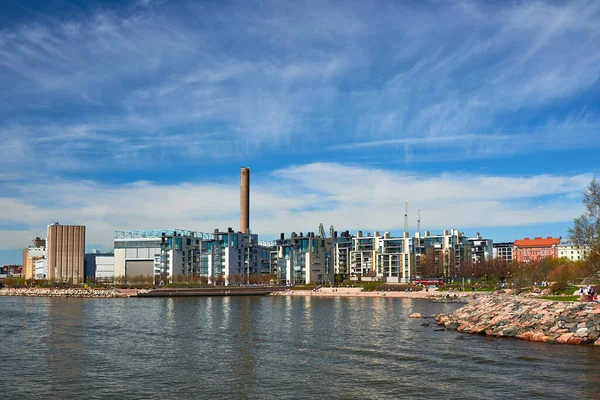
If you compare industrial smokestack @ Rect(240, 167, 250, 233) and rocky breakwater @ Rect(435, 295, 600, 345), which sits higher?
industrial smokestack @ Rect(240, 167, 250, 233)

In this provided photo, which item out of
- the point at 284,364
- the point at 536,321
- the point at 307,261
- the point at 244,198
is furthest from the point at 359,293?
the point at 284,364

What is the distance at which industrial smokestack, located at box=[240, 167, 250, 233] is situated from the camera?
635 ft

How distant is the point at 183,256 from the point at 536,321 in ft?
501

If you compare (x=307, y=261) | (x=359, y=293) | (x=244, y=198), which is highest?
(x=244, y=198)

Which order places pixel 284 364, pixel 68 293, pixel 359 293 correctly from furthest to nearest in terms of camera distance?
pixel 68 293
pixel 359 293
pixel 284 364

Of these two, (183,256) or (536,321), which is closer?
(536,321)

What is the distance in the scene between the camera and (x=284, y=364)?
131 ft

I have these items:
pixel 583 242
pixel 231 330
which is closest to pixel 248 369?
pixel 231 330

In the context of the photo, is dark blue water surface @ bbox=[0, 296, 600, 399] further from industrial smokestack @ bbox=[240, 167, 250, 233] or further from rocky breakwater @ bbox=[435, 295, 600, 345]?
industrial smokestack @ bbox=[240, 167, 250, 233]

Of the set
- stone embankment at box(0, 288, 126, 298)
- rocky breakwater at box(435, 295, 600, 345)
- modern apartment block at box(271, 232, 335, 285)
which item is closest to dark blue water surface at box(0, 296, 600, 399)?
rocky breakwater at box(435, 295, 600, 345)

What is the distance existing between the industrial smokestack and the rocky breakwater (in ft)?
443

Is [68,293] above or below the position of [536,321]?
below

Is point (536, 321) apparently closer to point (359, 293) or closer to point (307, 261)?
point (359, 293)

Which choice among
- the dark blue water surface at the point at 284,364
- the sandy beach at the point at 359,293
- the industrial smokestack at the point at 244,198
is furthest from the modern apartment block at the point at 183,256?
the dark blue water surface at the point at 284,364
